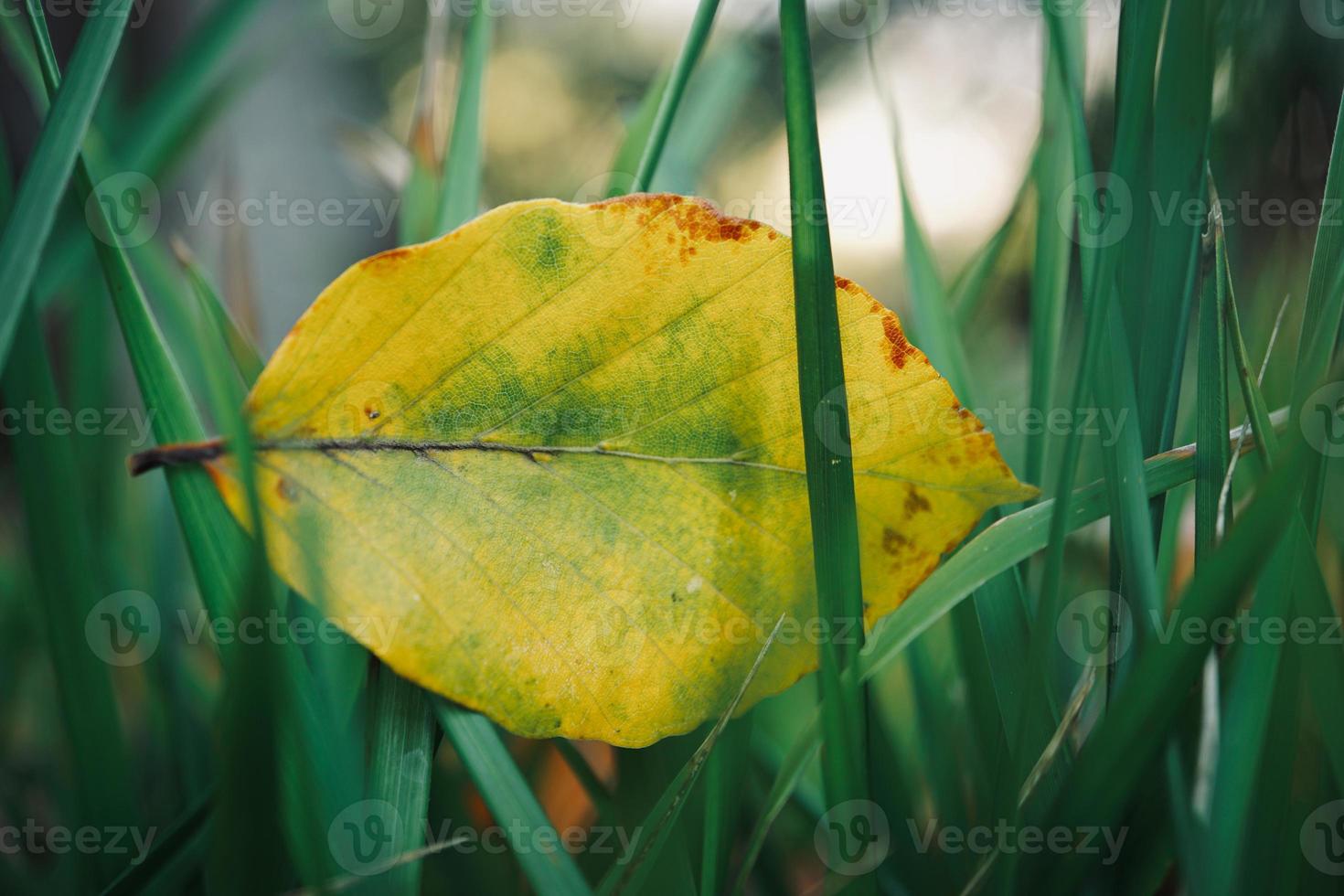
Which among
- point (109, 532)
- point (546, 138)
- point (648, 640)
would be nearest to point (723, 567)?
point (648, 640)

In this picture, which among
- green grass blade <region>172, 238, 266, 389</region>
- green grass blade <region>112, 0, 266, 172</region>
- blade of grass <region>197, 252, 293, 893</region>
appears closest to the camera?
blade of grass <region>197, 252, 293, 893</region>

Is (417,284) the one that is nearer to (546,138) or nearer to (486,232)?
(486,232)

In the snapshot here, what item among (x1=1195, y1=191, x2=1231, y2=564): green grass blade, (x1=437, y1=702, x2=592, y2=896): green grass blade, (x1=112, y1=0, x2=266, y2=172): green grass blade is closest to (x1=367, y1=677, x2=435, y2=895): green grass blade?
(x1=437, y1=702, x2=592, y2=896): green grass blade

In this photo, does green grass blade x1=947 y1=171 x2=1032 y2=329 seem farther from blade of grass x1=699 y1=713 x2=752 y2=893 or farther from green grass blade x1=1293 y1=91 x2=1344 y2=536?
blade of grass x1=699 y1=713 x2=752 y2=893

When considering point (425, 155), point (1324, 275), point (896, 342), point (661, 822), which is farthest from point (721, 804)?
point (425, 155)

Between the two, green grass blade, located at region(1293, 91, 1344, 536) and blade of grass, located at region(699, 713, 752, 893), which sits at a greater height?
green grass blade, located at region(1293, 91, 1344, 536)

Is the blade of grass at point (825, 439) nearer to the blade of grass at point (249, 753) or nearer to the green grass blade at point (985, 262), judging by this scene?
the blade of grass at point (249, 753)
